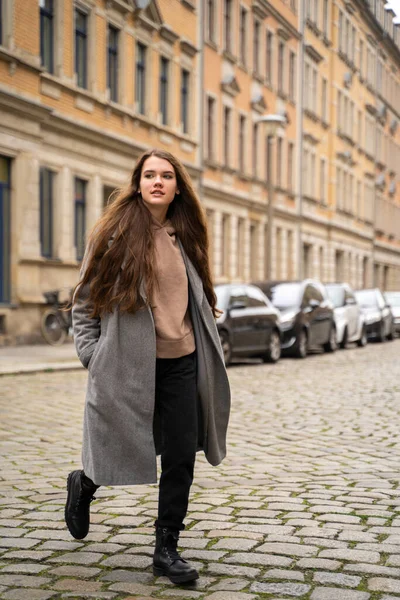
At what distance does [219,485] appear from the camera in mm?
7066

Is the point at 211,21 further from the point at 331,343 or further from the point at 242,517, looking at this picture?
the point at 242,517

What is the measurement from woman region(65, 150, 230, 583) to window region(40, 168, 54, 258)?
19.9 m

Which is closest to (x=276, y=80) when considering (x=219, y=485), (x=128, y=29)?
(x=128, y=29)

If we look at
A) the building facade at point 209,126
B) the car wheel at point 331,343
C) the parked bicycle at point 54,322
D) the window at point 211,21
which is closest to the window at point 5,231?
the building facade at point 209,126

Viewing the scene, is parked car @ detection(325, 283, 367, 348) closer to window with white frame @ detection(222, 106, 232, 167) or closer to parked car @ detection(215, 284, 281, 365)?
parked car @ detection(215, 284, 281, 365)

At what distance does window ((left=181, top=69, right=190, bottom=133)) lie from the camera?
1344 inches

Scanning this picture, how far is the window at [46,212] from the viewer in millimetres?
24719

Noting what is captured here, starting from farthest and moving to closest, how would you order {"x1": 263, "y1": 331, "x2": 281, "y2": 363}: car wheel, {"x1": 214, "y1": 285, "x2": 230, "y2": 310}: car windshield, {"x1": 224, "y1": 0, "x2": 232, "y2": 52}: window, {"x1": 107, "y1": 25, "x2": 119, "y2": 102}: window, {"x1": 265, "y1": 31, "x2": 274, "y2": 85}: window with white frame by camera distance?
{"x1": 265, "y1": 31, "x2": 274, "y2": 85}: window with white frame → {"x1": 224, "y1": 0, "x2": 232, "y2": 52}: window → {"x1": 107, "y1": 25, "x2": 119, "y2": 102}: window → {"x1": 263, "y1": 331, "x2": 281, "y2": 363}: car wheel → {"x1": 214, "y1": 285, "x2": 230, "y2": 310}: car windshield

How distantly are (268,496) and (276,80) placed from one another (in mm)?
38344

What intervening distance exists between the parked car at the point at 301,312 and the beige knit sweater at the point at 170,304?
16.9m

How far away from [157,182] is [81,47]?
22.9 metres

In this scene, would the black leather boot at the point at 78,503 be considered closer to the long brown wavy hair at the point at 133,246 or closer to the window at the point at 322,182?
the long brown wavy hair at the point at 133,246

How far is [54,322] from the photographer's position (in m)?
24.0

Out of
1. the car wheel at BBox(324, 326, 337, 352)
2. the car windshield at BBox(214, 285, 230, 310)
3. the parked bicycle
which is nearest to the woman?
the car windshield at BBox(214, 285, 230, 310)
